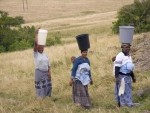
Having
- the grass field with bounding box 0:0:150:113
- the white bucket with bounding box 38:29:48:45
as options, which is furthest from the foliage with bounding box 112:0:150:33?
the white bucket with bounding box 38:29:48:45

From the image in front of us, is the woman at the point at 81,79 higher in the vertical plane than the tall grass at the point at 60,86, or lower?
higher

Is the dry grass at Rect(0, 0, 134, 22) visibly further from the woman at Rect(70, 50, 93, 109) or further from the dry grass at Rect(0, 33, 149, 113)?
the woman at Rect(70, 50, 93, 109)

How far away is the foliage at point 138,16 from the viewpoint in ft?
84.4

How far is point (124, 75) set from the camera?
1042cm

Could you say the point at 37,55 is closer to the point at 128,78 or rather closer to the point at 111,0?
the point at 128,78

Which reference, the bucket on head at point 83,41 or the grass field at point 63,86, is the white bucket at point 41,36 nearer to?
the bucket on head at point 83,41

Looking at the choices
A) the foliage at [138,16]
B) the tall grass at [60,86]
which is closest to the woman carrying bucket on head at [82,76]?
the tall grass at [60,86]

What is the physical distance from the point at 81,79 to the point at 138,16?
52.4 feet

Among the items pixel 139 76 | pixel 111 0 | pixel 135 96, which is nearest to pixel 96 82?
pixel 139 76

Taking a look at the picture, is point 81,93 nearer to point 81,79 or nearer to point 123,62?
point 81,79

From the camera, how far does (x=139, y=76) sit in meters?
13.2

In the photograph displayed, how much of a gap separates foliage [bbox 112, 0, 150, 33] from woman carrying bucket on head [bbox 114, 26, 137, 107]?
50.4 feet

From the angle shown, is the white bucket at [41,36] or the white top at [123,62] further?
the white bucket at [41,36]

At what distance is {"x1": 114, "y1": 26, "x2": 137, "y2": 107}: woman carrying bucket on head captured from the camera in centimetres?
1023
